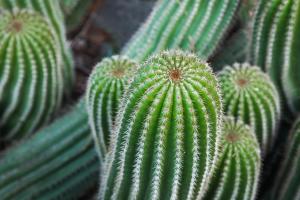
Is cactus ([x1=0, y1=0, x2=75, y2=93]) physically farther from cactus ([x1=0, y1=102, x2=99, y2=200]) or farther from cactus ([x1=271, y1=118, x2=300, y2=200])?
cactus ([x1=271, y1=118, x2=300, y2=200])

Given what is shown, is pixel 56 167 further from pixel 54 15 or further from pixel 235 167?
pixel 235 167

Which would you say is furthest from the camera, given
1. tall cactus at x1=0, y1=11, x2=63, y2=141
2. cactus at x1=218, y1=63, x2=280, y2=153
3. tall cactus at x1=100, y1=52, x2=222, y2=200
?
tall cactus at x1=0, y1=11, x2=63, y2=141

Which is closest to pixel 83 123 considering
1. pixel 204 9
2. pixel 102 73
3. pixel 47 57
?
pixel 47 57

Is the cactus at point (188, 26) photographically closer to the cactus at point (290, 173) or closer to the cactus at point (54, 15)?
the cactus at point (54, 15)

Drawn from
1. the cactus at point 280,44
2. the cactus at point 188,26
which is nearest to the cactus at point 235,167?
the cactus at point 280,44

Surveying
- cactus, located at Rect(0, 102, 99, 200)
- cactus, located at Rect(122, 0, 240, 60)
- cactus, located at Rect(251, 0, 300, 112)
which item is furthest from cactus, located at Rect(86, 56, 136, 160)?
cactus, located at Rect(251, 0, 300, 112)

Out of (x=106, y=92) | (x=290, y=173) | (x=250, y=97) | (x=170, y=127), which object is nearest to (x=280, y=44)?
(x=250, y=97)
